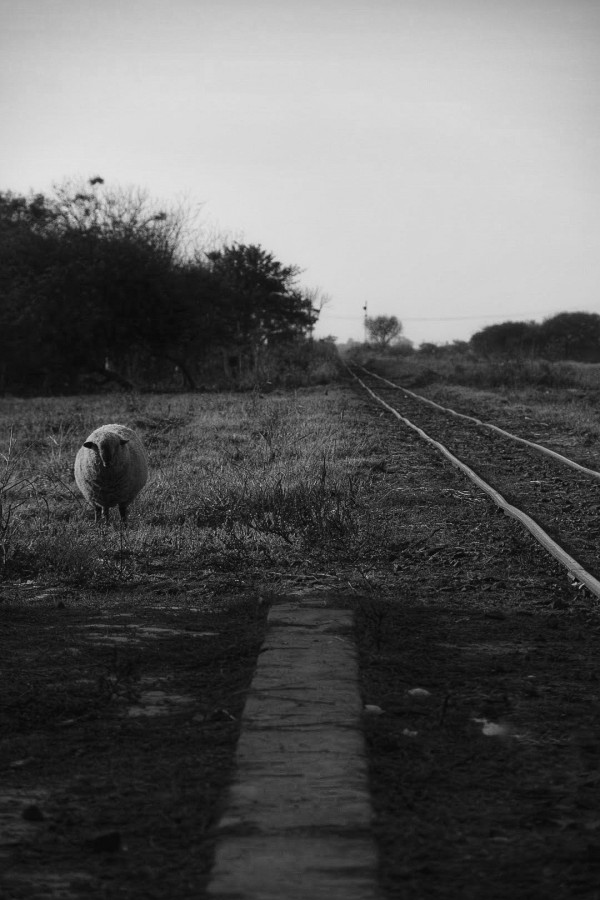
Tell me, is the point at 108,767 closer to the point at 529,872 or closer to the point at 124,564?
the point at 529,872

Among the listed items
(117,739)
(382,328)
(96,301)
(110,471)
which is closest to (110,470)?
(110,471)

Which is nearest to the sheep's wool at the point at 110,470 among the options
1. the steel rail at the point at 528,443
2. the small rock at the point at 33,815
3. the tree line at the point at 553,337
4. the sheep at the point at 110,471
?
the sheep at the point at 110,471

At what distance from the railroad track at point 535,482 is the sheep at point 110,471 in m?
3.56

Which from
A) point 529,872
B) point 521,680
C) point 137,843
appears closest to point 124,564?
point 521,680

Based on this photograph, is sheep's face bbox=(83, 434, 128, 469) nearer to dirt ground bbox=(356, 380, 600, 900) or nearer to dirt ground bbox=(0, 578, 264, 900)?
dirt ground bbox=(0, 578, 264, 900)

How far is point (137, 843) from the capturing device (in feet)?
9.72

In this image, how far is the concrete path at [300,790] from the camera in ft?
8.73

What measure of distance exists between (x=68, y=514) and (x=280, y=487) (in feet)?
7.77

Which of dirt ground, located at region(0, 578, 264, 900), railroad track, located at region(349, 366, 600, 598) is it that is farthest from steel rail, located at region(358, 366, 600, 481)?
dirt ground, located at region(0, 578, 264, 900)

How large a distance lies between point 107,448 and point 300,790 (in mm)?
5925

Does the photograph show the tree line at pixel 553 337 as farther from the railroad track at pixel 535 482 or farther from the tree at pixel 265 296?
the railroad track at pixel 535 482

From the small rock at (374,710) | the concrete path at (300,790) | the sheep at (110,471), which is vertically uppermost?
the sheep at (110,471)

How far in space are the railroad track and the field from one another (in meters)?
0.25

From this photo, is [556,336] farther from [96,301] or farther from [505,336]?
[96,301]
